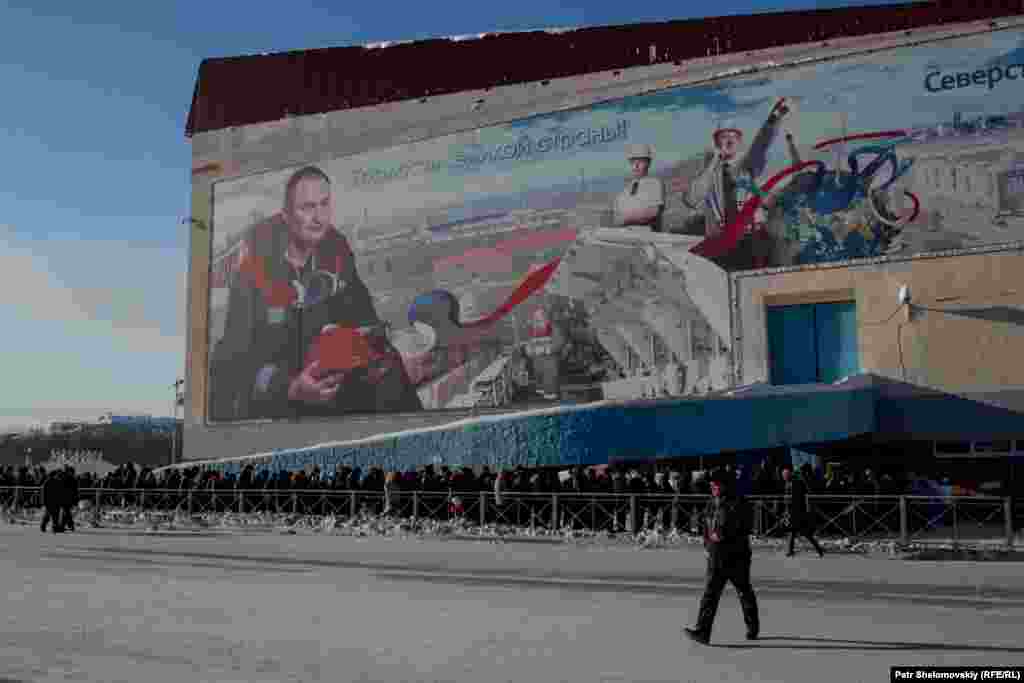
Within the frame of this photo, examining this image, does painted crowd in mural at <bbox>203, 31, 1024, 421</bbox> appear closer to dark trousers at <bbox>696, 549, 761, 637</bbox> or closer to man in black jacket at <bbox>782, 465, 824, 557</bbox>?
man in black jacket at <bbox>782, 465, 824, 557</bbox>

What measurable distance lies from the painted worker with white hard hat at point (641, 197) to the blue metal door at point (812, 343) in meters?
5.14

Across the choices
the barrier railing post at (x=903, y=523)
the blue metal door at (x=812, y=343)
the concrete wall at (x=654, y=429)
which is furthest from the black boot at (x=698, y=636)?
the blue metal door at (x=812, y=343)

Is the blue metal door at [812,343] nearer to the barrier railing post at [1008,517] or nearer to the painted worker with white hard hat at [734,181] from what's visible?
the painted worker with white hard hat at [734,181]

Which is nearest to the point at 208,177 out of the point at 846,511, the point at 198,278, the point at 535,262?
the point at 198,278

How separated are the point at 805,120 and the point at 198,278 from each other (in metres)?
27.1

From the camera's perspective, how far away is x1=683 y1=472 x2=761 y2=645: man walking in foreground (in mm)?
7832

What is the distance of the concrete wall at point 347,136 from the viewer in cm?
3041

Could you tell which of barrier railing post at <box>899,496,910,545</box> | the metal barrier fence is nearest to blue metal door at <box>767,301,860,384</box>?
the metal barrier fence

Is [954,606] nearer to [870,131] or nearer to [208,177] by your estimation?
[870,131]

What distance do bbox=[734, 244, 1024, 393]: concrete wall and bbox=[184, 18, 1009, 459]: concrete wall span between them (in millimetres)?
6965

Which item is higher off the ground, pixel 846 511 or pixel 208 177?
pixel 208 177

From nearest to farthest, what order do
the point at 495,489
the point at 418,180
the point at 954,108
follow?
the point at 495,489, the point at 954,108, the point at 418,180

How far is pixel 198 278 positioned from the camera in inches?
1623

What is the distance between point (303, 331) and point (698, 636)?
3134 cm
